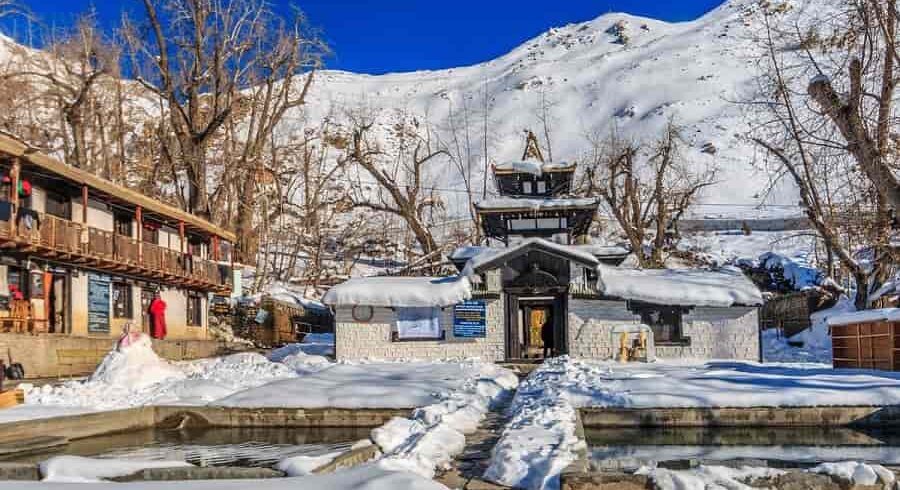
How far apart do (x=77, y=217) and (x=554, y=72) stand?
9132 cm

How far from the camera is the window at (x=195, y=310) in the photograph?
3189 cm

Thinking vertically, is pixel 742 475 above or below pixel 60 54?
below

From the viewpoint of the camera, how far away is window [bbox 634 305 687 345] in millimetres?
24156

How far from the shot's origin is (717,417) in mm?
12266

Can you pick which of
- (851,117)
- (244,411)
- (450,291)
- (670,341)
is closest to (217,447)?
(244,411)

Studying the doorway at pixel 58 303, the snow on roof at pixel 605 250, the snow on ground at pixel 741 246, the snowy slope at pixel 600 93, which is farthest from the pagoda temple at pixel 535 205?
the snowy slope at pixel 600 93

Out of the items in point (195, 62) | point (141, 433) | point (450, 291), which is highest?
point (195, 62)

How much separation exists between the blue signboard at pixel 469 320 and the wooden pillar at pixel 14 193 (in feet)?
40.4

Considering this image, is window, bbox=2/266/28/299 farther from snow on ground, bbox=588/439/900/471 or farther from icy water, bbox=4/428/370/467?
snow on ground, bbox=588/439/900/471

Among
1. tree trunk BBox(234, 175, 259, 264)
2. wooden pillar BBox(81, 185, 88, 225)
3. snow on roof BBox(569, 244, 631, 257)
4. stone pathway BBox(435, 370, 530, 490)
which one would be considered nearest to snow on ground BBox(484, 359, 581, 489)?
stone pathway BBox(435, 370, 530, 490)

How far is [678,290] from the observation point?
2395 centimetres

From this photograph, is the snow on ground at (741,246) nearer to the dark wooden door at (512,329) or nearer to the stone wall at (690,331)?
the stone wall at (690,331)

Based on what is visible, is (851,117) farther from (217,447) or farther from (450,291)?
(450,291)

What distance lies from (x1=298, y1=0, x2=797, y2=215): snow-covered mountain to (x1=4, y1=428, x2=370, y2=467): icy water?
187ft
